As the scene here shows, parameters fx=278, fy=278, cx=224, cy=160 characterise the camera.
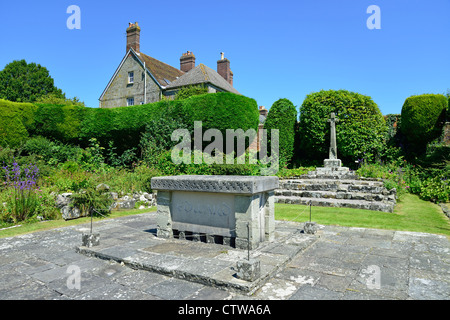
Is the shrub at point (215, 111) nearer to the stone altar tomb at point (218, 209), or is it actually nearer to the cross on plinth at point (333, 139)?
the cross on plinth at point (333, 139)

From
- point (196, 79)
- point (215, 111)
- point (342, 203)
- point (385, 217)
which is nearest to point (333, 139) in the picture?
point (342, 203)

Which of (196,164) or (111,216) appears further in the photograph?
Result: (196,164)

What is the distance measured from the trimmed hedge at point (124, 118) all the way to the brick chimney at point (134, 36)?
10.6m

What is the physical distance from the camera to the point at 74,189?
851cm

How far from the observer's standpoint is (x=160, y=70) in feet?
80.5

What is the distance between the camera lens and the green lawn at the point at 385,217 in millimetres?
6402

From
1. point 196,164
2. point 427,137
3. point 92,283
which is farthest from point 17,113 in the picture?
point 427,137

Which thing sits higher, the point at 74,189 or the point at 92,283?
the point at 74,189

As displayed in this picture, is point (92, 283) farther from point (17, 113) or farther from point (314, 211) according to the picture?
point (17, 113)

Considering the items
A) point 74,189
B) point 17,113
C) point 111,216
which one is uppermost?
point 17,113

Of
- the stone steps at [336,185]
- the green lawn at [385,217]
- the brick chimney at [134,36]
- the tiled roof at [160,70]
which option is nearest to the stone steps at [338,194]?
the stone steps at [336,185]
